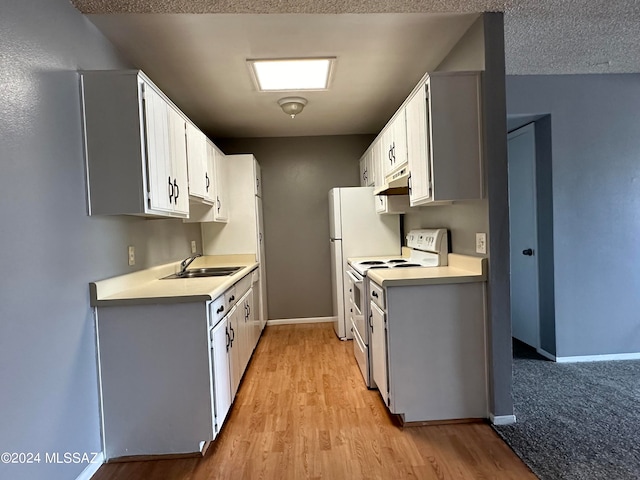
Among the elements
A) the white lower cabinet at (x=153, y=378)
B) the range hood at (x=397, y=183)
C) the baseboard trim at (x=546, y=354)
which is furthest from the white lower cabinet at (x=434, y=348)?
the baseboard trim at (x=546, y=354)

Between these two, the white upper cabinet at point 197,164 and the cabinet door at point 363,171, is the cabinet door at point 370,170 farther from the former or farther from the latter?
the white upper cabinet at point 197,164

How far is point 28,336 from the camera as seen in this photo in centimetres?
145

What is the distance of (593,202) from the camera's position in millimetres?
3029

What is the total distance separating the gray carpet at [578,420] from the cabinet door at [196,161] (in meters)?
2.52

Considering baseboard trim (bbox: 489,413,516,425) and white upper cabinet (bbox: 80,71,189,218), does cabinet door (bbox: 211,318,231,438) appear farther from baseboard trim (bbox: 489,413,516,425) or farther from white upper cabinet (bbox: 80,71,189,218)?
baseboard trim (bbox: 489,413,516,425)

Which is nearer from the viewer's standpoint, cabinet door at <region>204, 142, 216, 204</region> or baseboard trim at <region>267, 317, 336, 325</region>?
cabinet door at <region>204, 142, 216, 204</region>

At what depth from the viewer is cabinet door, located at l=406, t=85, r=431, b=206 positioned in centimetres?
223

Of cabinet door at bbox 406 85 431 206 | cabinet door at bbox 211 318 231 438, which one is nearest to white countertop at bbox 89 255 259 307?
cabinet door at bbox 211 318 231 438

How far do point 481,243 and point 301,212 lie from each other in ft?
9.22

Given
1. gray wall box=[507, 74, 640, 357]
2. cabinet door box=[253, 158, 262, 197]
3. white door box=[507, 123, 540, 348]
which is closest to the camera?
gray wall box=[507, 74, 640, 357]

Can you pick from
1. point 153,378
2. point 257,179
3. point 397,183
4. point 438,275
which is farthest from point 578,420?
point 257,179

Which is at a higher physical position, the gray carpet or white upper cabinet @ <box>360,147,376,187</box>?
white upper cabinet @ <box>360,147,376,187</box>

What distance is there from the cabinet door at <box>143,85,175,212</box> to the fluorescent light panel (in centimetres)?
81

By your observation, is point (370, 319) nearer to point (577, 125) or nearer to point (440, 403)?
point (440, 403)
